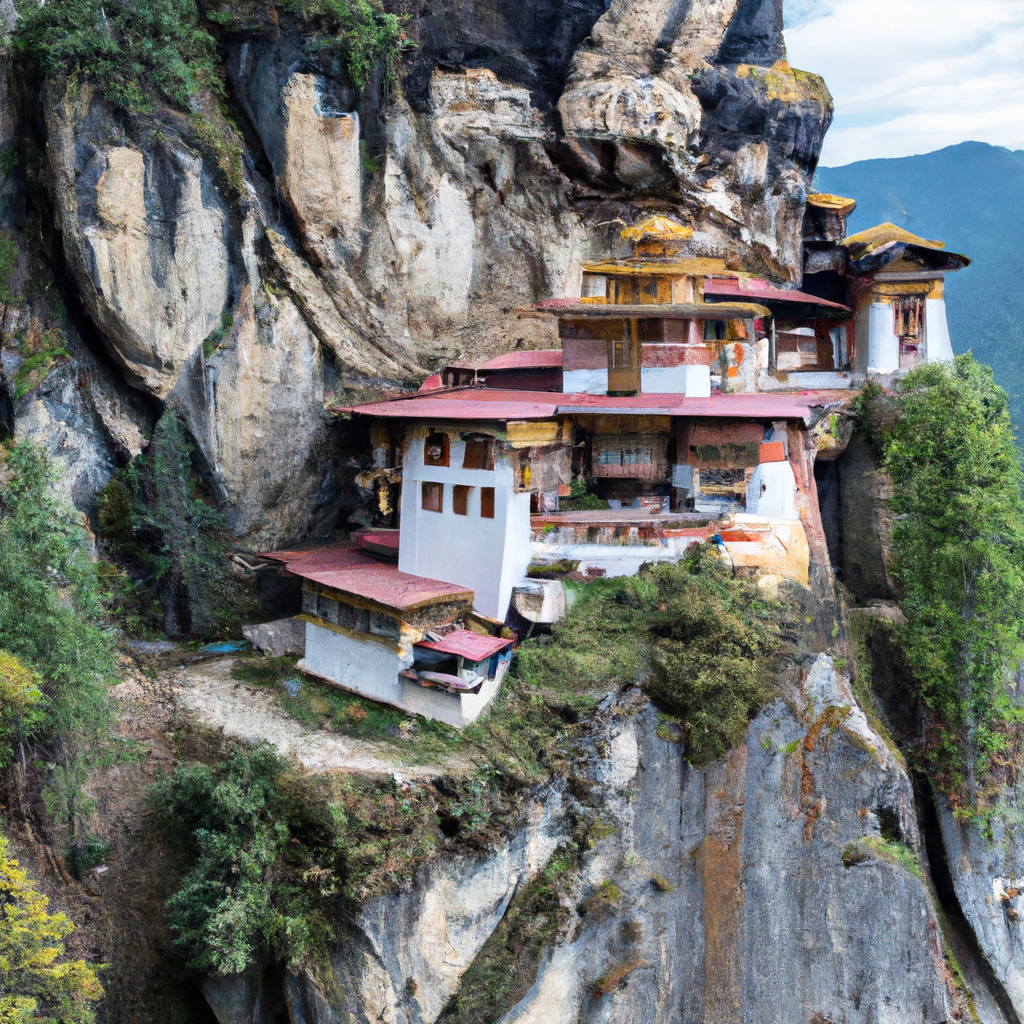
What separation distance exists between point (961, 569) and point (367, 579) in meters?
13.3

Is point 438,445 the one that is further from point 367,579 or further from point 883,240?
point 883,240

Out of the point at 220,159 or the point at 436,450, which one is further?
the point at 220,159

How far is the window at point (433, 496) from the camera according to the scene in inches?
787

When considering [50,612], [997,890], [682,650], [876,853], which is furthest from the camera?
[997,890]

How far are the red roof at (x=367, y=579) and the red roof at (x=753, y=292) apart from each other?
42.2ft

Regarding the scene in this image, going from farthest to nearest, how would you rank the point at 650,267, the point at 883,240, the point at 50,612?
the point at 883,240
the point at 650,267
the point at 50,612

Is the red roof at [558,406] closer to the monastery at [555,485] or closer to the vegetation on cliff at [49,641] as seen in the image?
the monastery at [555,485]

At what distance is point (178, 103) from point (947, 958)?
2625 cm

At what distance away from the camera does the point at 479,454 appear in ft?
63.1

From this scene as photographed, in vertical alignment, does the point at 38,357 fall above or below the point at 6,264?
below

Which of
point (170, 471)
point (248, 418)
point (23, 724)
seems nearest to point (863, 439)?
point (248, 418)

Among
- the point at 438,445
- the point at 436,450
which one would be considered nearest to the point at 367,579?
the point at 436,450

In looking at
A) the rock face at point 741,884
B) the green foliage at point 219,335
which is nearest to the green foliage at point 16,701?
the rock face at point 741,884

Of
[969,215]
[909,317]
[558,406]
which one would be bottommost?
[558,406]
